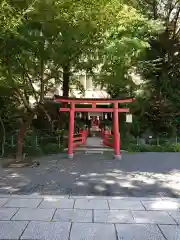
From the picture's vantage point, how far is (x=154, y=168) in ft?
31.2

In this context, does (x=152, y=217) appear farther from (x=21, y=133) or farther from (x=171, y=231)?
(x=21, y=133)

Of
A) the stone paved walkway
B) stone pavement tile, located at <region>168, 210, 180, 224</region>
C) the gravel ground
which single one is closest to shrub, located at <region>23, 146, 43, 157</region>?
the gravel ground

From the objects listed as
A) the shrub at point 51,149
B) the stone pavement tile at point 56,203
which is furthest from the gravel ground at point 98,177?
the shrub at point 51,149

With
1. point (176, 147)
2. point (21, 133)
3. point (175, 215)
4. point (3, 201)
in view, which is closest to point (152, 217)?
point (175, 215)

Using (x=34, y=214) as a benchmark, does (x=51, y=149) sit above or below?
above

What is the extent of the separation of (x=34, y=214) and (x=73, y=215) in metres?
0.68

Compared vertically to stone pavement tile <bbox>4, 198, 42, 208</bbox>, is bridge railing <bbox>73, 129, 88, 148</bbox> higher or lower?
higher

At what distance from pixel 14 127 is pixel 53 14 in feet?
26.4

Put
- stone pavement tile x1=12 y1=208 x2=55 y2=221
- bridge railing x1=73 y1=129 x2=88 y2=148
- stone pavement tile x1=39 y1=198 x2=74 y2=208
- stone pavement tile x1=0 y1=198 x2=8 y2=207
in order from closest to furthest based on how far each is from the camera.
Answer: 1. stone pavement tile x1=12 y1=208 x2=55 y2=221
2. stone pavement tile x1=39 y1=198 x2=74 y2=208
3. stone pavement tile x1=0 y1=198 x2=8 y2=207
4. bridge railing x1=73 y1=129 x2=88 y2=148

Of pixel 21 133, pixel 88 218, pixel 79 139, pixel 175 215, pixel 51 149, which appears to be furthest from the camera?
pixel 79 139

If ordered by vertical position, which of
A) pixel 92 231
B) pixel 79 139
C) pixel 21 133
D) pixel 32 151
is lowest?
pixel 92 231

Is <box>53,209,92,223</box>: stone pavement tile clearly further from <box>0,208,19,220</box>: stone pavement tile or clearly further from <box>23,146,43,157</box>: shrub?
<box>23,146,43,157</box>: shrub

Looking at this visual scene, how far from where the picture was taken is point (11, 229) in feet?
13.1

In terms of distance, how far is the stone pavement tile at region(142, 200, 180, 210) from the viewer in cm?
505
